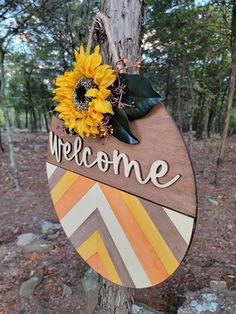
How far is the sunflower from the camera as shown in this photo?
2.53ft

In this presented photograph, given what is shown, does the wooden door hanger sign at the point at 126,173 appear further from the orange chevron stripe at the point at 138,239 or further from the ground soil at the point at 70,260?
the ground soil at the point at 70,260

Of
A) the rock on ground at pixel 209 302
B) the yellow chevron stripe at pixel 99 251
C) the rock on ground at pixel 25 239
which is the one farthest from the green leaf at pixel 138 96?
the rock on ground at pixel 25 239

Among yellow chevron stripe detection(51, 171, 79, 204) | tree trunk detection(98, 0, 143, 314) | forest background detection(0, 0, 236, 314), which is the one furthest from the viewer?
forest background detection(0, 0, 236, 314)

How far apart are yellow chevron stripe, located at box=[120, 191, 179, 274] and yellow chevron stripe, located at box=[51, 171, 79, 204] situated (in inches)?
11.2

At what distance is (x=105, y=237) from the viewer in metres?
0.97

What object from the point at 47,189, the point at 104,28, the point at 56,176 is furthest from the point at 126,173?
the point at 47,189

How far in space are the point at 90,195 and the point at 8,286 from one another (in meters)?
2.07

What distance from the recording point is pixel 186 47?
5570mm

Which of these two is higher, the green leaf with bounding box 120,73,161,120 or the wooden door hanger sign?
→ the green leaf with bounding box 120,73,161,120

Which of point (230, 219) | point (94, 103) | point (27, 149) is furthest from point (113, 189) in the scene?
point (27, 149)

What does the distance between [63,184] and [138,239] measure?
17.2 inches

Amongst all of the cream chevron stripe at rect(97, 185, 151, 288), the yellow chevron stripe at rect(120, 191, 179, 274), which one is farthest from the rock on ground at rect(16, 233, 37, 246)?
the yellow chevron stripe at rect(120, 191, 179, 274)

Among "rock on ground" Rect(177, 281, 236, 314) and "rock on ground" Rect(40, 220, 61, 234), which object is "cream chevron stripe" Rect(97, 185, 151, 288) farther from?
"rock on ground" Rect(40, 220, 61, 234)

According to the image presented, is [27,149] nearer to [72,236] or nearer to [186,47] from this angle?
[186,47]
